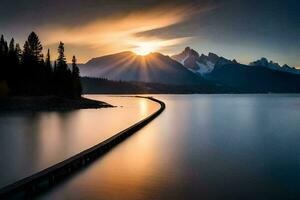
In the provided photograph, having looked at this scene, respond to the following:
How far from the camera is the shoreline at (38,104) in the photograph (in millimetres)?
110213

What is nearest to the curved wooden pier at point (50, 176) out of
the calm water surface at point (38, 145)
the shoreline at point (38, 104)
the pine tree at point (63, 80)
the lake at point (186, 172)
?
the lake at point (186, 172)

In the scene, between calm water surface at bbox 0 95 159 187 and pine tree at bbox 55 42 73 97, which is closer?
calm water surface at bbox 0 95 159 187

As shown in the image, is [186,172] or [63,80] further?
[63,80]

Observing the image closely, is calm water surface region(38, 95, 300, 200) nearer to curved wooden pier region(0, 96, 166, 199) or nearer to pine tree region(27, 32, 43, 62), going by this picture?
curved wooden pier region(0, 96, 166, 199)

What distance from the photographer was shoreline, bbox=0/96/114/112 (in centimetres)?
11021

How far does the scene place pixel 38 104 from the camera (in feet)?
378

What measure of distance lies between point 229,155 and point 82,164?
15.7 metres

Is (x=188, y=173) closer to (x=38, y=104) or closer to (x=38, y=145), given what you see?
(x=38, y=145)

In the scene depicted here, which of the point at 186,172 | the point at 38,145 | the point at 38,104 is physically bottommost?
the point at 38,145

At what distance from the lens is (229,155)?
35.9m

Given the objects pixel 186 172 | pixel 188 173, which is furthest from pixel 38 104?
pixel 188 173

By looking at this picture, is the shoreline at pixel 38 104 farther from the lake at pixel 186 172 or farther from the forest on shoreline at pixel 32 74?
the lake at pixel 186 172

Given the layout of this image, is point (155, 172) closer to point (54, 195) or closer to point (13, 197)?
point (54, 195)

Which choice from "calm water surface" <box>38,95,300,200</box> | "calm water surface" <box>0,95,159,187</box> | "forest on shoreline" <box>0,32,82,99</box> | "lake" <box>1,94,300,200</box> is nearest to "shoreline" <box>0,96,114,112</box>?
"forest on shoreline" <box>0,32,82,99</box>
